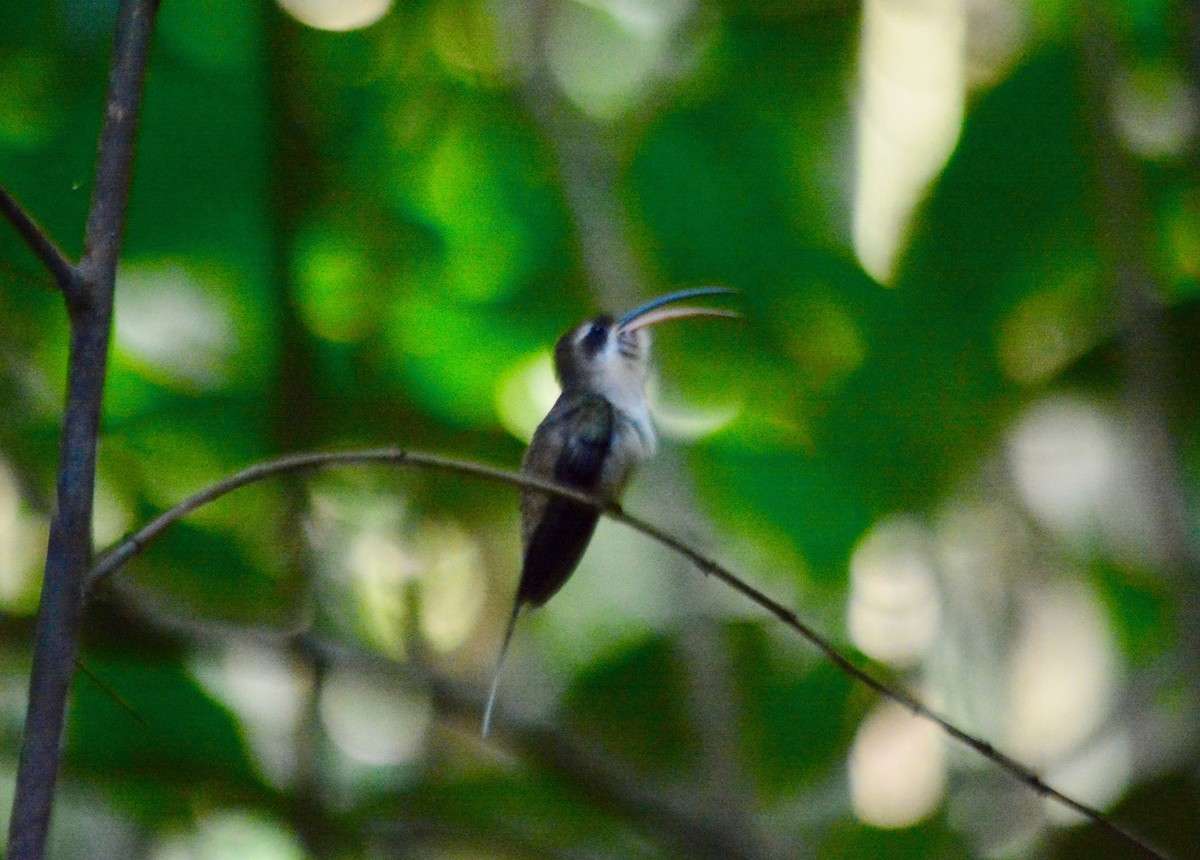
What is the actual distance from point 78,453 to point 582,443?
0.70 meters

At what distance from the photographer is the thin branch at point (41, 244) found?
0.74 metres

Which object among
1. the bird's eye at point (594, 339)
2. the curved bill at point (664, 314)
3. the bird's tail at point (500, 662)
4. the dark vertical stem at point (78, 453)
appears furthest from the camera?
the bird's eye at point (594, 339)

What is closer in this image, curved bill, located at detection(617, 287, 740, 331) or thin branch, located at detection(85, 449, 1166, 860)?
thin branch, located at detection(85, 449, 1166, 860)

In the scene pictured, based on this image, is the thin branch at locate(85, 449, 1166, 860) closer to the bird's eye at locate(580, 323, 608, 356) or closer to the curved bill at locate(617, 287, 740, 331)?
the curved bill at locate(617, 287, 740, 331)

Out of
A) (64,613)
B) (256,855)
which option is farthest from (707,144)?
(64,613)

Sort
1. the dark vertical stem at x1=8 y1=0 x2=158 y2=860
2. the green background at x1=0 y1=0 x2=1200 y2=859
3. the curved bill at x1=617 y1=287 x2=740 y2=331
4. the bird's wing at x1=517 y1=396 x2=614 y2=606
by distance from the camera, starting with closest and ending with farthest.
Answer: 1. the dark vertical stem at x1=8 y1=0 x2=158 y2=860
2. the bird's wing at x1=517 y1=396 x2=614 y2=606
3. the curved bill at x1=617 y1=287 x2=740 y2=331
4. the green background at x1=0 y1=0 x2=1200 y2=859

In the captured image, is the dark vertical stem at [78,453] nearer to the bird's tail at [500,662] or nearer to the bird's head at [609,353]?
the bird's tail at [500,662]

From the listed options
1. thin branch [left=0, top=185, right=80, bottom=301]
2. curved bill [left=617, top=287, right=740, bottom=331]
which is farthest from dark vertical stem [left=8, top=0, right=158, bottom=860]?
curved bill [left=617, top=287, right=740, bottom=331]

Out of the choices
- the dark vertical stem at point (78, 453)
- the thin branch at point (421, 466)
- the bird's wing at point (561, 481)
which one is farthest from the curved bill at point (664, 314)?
the dark vertical stem at point (78, 453)

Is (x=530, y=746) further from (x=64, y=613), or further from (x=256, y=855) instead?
(x=64, y=613)

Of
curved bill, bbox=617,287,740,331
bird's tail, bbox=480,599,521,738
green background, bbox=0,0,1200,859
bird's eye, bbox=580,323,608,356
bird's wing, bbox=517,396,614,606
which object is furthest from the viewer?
green background, bbox=0,0,1200,859

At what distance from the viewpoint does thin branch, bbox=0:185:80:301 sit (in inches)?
29.0

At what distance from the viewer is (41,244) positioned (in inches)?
29.8

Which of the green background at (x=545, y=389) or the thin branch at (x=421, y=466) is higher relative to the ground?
the green background at (x=545, y=389)
